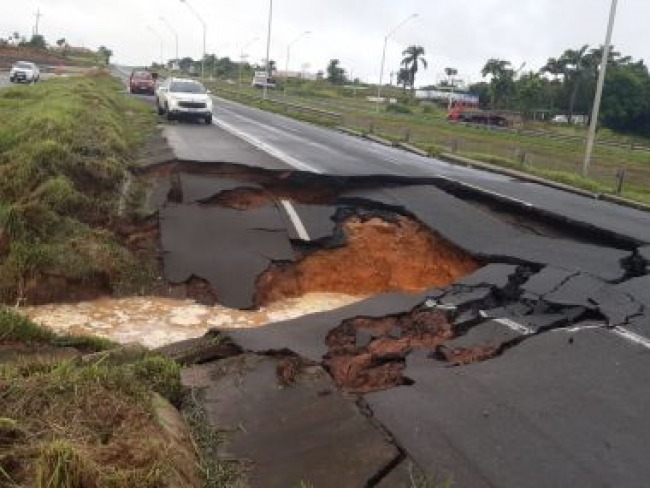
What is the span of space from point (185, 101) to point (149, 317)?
19991mm

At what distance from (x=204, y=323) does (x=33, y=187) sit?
4.50 m

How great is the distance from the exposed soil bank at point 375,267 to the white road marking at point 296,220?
41cm

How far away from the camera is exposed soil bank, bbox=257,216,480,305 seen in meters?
10.6

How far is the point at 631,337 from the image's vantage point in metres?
6.93

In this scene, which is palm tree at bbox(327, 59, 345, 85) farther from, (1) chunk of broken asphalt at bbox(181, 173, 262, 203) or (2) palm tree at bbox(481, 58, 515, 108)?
(1) chunk of broken asphalt at bbox(181, 173, 262, 203)

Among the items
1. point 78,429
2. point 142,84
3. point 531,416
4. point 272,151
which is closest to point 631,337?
point 531,416

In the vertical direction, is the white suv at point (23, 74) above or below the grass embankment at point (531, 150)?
above

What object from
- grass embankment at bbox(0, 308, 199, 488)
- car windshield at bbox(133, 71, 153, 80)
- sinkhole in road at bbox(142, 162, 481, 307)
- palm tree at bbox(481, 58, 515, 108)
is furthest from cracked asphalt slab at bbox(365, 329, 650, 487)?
palm tree at bbox(481, 58, 515, 108)

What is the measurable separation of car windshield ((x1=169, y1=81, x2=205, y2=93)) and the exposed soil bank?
18759 mm

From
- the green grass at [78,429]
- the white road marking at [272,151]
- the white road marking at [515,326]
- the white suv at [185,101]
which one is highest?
the white suv at [185,101]

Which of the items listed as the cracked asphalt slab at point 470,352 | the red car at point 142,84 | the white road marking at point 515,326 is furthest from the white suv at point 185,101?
the red car at point 142,84

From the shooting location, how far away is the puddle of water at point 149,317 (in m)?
8.79

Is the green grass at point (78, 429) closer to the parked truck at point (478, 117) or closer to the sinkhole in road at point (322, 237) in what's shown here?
the sinkhole in road at point (322, 237)

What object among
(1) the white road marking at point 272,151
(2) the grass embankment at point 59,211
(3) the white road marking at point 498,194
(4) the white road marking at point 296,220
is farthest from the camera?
(1) the white road marking at point 272,151
